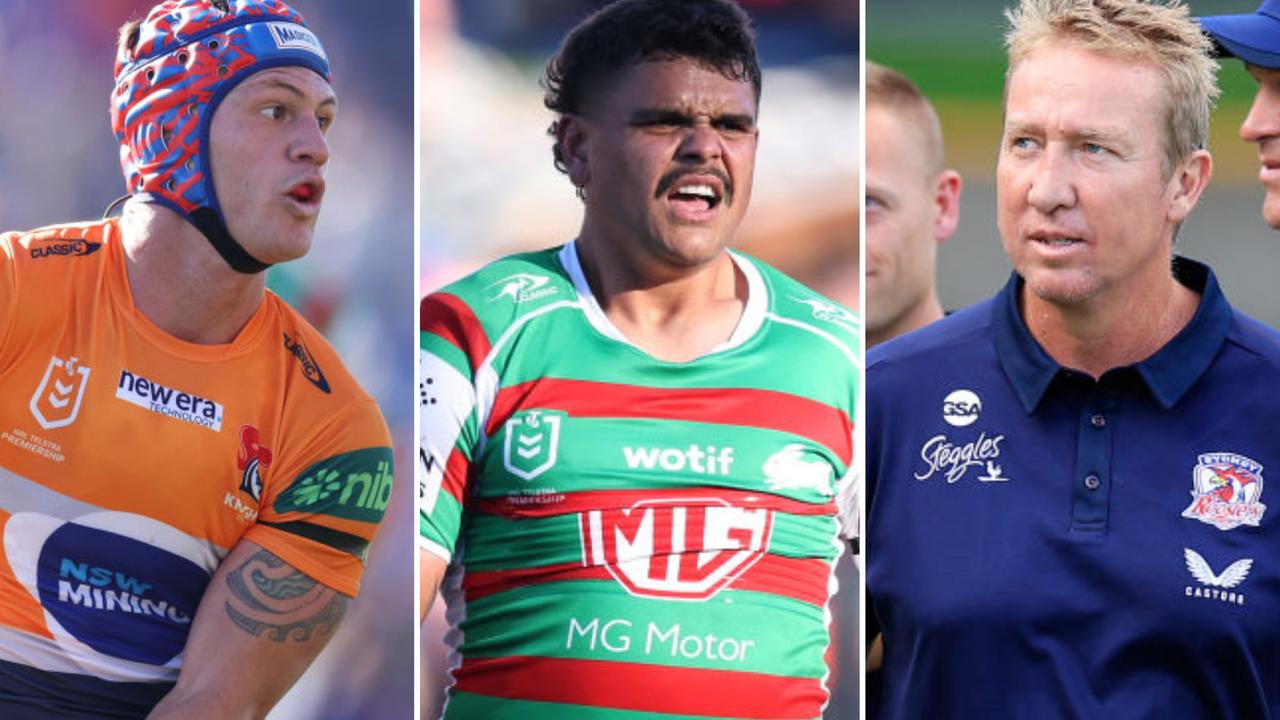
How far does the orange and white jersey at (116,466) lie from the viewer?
2.57 meters

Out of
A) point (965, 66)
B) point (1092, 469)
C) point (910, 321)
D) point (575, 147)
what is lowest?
point (1092, 469)

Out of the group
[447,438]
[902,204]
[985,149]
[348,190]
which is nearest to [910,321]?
[902,204]

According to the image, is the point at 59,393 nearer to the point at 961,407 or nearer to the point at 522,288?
the point at 522,288

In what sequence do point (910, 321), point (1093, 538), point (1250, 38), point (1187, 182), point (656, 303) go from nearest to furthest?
point (1093, 538) → point (1187, 182) → point (1250, 38) → point (656, 303) → point (910, 321)

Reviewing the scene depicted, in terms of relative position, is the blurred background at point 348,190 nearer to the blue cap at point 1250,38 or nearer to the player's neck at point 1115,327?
the player's neck at point 1115,327

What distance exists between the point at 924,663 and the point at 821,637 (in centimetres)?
28

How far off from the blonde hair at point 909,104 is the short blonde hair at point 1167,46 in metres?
0.44

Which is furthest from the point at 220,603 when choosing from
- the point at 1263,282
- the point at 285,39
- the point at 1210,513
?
the point at 1263,282

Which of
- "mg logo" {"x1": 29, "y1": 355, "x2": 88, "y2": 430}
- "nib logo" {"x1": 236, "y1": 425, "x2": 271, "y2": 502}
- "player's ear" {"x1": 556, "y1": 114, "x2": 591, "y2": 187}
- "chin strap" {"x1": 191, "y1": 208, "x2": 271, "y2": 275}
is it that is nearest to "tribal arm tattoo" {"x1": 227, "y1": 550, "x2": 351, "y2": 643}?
"nib logo" {"x1": 236, "y1": 425, "x2": 271, "y2": 502}

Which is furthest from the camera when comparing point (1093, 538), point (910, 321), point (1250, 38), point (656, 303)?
point (910, 321)

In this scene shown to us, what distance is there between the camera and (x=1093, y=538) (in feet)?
8.20

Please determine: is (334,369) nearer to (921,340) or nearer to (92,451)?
(92,451)

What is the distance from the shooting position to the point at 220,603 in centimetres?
265

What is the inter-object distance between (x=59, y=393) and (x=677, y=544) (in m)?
1.07
